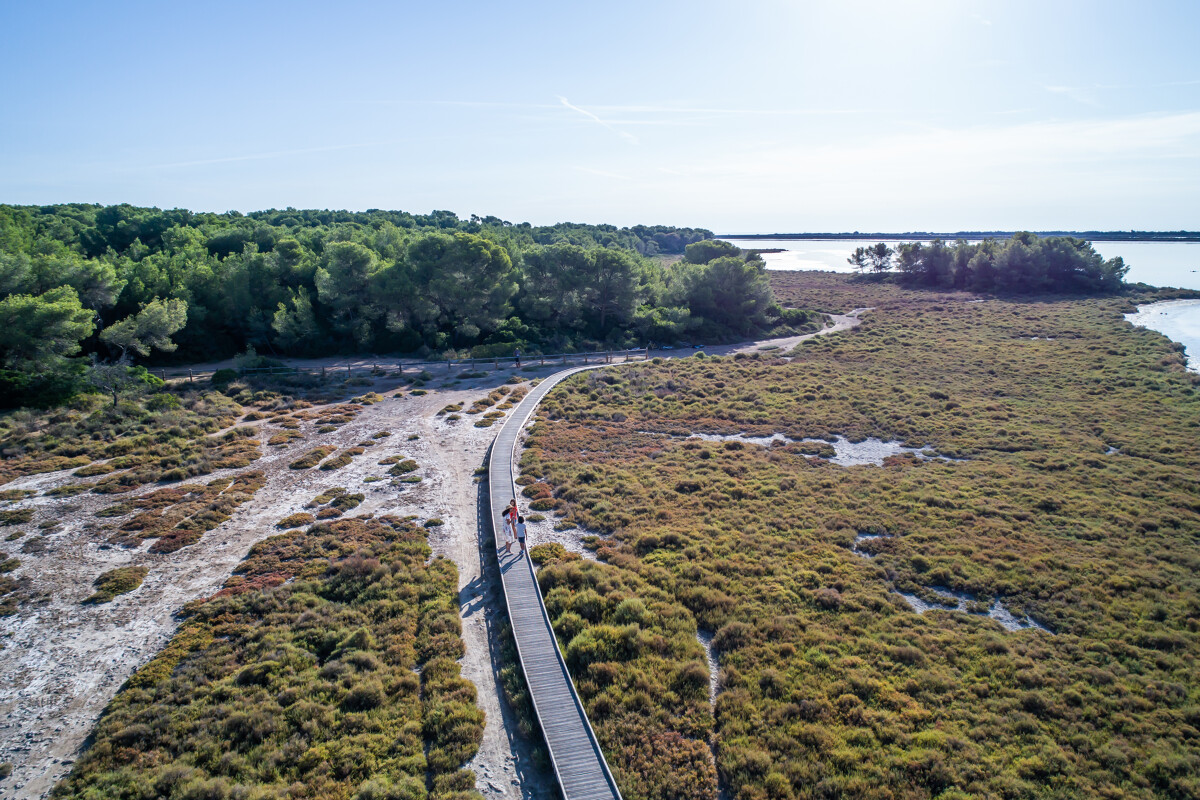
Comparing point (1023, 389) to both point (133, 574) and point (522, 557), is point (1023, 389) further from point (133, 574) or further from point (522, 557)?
point (133, 574)

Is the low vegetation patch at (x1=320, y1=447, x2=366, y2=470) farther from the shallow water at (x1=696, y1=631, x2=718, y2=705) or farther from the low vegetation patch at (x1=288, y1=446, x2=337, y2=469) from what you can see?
the shallow water at (x1=696, y1=631, x2=718, y2=705)

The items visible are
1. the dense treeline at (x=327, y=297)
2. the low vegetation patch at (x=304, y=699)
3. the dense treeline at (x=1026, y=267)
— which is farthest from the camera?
the dense treeline at (x=1026, y=267)

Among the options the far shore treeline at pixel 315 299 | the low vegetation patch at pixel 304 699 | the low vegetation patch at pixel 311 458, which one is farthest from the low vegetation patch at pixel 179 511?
the far shore treeline at pixel 315 299

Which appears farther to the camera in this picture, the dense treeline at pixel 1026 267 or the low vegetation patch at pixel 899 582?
the dense treeline at pixel 1026 267

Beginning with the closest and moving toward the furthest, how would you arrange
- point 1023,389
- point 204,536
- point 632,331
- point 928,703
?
point 928,703 → point 204,536 → point 1023,389 → point 632,331

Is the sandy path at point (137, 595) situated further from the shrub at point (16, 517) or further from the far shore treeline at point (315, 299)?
the far shore treeline at point (315, 299)

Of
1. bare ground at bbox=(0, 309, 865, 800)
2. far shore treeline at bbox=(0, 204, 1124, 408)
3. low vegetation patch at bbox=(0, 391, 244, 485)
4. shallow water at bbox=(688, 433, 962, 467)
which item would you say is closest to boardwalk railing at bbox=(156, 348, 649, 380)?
far shore treeline at bbox=(0, 204, 1124, 408)

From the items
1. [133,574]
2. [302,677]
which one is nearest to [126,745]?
[302,677]

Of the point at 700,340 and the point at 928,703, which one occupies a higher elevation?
the point at 700,340
